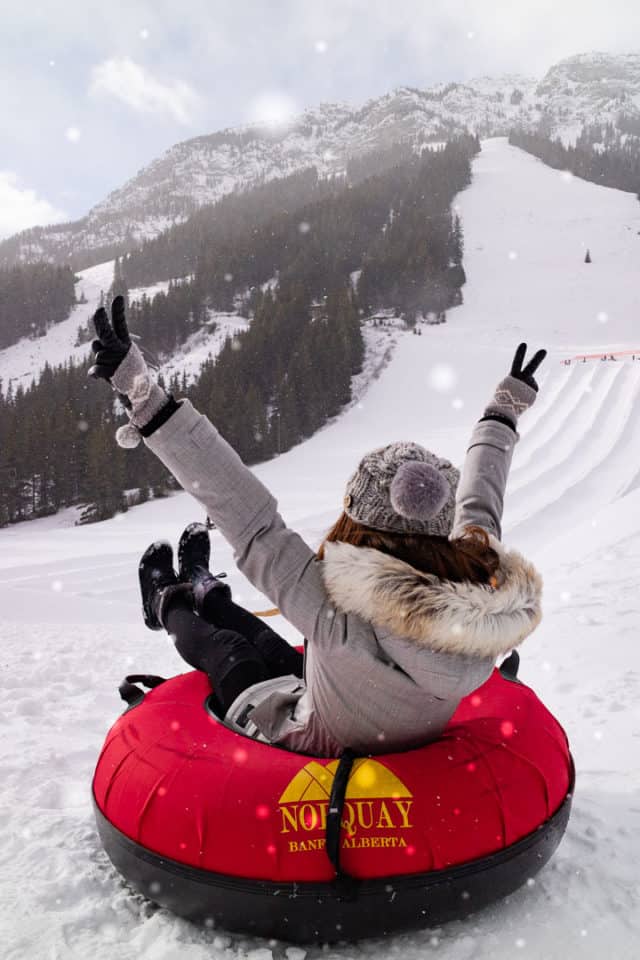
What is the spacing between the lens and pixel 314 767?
1.76m

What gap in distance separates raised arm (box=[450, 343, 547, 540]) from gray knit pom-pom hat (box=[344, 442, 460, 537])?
0.76m

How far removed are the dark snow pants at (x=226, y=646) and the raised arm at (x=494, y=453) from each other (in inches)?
37.8

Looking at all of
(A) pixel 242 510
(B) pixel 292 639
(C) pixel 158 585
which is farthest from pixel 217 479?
(B) pixel 292 639

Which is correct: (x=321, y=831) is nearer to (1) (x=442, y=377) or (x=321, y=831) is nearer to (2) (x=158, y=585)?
(2) (x=158, y=585)

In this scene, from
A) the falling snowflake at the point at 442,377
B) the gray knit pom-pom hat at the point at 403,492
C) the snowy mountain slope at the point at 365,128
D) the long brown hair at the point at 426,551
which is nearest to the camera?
the gray knit pom-pom hat at the point at 403,492

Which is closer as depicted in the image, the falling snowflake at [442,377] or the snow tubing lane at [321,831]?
the snow tubing lane at [321,831]

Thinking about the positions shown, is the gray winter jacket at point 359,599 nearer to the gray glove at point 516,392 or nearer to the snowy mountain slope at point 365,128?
the gray glove at point 516,392

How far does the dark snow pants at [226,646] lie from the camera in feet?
7.30

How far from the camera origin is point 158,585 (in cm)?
338

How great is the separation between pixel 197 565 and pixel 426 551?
2462 mm

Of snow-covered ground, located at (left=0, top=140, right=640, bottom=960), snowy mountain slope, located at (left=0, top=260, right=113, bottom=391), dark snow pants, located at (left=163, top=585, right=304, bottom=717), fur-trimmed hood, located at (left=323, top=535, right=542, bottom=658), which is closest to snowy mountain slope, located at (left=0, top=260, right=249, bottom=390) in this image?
snowy mountain slope, located at (left=0, top=260, right=113, bottom=391)

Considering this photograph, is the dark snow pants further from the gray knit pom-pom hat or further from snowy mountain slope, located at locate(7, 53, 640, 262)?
snowy mountain slope, located at locate(7, 53, 640, 262)

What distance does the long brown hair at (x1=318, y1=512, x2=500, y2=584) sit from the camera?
1573mm

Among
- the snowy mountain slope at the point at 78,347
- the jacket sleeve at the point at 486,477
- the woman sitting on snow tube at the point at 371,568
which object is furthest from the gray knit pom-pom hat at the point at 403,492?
the snowy mountain slope at the point at 78,347
